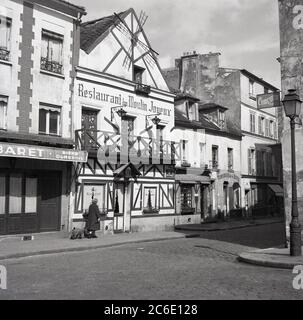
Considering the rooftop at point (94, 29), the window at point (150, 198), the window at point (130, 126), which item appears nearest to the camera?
the rooftop at point (94, 29)

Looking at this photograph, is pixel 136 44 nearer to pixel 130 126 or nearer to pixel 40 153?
pixel 130 126

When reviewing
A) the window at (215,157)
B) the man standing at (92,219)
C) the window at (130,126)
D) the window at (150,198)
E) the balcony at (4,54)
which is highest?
the balcony at (4,54)

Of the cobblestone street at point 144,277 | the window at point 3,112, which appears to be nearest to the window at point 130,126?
the window at point 3,112

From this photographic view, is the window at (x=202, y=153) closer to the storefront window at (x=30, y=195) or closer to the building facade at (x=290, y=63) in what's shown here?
the storefront window at (x=30, y=195)

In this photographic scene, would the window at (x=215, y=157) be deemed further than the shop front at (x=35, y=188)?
Yes

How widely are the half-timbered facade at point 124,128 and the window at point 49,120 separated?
0.86m

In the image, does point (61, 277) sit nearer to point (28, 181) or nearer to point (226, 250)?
point (226, 250)

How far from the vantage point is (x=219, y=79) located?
33.6m

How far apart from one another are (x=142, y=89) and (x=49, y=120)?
19.6ft

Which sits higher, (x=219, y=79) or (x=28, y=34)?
(x=219, y=79)

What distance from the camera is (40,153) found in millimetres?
15484

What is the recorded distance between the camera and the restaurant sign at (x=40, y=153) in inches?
572

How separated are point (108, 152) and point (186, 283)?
38.6 ft
